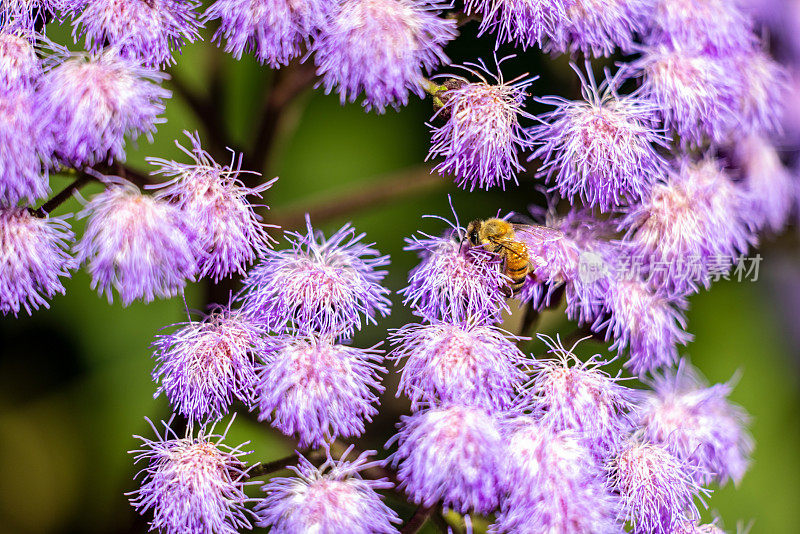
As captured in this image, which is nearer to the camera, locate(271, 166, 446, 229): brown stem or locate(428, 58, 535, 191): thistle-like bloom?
locate(428, 58, 535, 191): thistle-like bloom

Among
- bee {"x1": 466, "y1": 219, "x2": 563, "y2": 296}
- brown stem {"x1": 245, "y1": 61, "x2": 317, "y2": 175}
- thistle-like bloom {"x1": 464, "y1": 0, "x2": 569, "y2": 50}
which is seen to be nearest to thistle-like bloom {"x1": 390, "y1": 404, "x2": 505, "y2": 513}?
bee {"x1": 466, "y1": 219, "x2": 563, "y2": 296}

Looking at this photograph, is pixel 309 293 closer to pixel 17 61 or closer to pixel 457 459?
pixel 457 459

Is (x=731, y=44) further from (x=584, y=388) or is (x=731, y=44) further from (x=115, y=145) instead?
(x=115, y=145)

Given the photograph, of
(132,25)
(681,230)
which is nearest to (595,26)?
(681,230)

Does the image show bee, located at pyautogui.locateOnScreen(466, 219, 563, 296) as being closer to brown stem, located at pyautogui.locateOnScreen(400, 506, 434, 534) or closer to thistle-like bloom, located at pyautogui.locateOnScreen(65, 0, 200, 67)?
brown stem, located at pyautogui.locateOnScreen(400, 506, 434, 534)

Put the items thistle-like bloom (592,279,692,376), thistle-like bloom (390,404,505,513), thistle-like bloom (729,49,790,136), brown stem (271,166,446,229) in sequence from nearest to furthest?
1. thistle-like bloom (390,404,505,513)
2. thistle-like bloom (592,279,692,376)
3. thistle-like bloom (729,49,790,136)
4. brown stem (271,166,446,229)

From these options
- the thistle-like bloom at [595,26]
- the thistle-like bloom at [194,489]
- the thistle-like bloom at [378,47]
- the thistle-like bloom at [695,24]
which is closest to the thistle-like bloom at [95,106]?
the thistle-like bloom at [378,47]
